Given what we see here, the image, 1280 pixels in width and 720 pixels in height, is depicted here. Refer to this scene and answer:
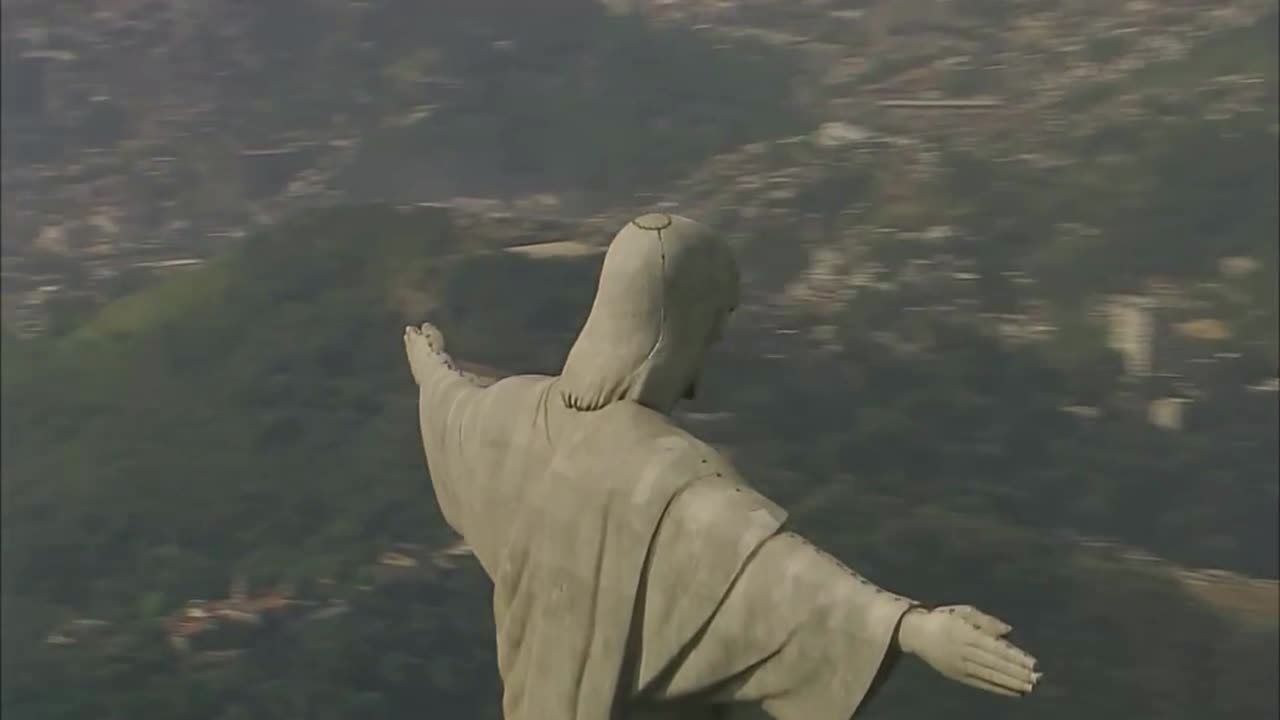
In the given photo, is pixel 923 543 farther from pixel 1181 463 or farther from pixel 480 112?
pixel 480 112

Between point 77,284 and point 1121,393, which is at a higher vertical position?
point 77,284

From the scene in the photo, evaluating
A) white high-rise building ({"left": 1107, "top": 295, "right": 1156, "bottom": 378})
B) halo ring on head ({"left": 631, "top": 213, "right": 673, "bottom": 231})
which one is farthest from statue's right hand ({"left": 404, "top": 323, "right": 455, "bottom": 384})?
white high-rise building ({"left": 1107, "top": 295, "right": 1156, "bottom": 378})

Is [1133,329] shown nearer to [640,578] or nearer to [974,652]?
[640,578]

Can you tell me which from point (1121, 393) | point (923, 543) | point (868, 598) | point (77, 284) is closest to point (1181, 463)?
point (1121, 393)

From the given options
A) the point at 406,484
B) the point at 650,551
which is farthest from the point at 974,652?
the point at 406,484

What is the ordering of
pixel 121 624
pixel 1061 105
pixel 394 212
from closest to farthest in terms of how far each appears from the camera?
1. pixel 121 624
2. pixel 394 212
3. pixel 1061 105
